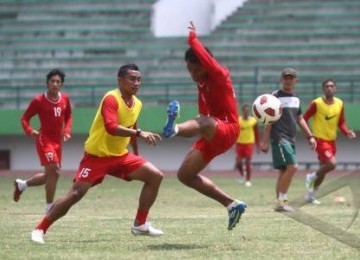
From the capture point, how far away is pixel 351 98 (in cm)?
3222

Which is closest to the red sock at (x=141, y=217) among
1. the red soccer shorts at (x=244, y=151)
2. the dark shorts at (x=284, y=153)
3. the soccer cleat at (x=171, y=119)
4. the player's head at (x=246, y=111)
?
the soccer cleat at (x=171, y=119)

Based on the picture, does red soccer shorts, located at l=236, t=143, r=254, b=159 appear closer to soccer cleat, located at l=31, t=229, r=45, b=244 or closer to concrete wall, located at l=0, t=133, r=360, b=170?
concrete wall, located at l=0, t=133, r=360, b=170

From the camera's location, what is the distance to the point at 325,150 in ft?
60.8

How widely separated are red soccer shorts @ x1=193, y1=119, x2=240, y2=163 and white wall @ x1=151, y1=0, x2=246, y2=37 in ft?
86.1

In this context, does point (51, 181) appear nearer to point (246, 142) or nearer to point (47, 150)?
point (47, 150)

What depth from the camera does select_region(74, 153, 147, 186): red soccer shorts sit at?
11219mm

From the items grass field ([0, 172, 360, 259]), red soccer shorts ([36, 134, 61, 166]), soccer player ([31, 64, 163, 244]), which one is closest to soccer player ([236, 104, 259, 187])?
grass field ([0, 172, 360, 259])

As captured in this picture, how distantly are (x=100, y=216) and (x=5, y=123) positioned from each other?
1835cm

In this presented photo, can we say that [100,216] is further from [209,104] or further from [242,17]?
[242,17]

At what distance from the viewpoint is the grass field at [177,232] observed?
9914 millimetres

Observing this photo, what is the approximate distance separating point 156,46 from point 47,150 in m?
20.9

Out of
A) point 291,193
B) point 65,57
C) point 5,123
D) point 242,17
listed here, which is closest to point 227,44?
point 242,17

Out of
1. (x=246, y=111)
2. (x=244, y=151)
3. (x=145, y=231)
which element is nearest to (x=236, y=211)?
(x=145, y=231)

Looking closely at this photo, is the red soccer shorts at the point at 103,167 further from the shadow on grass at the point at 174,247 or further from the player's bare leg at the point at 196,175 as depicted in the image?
the shadow on grass at the point at 174,247
